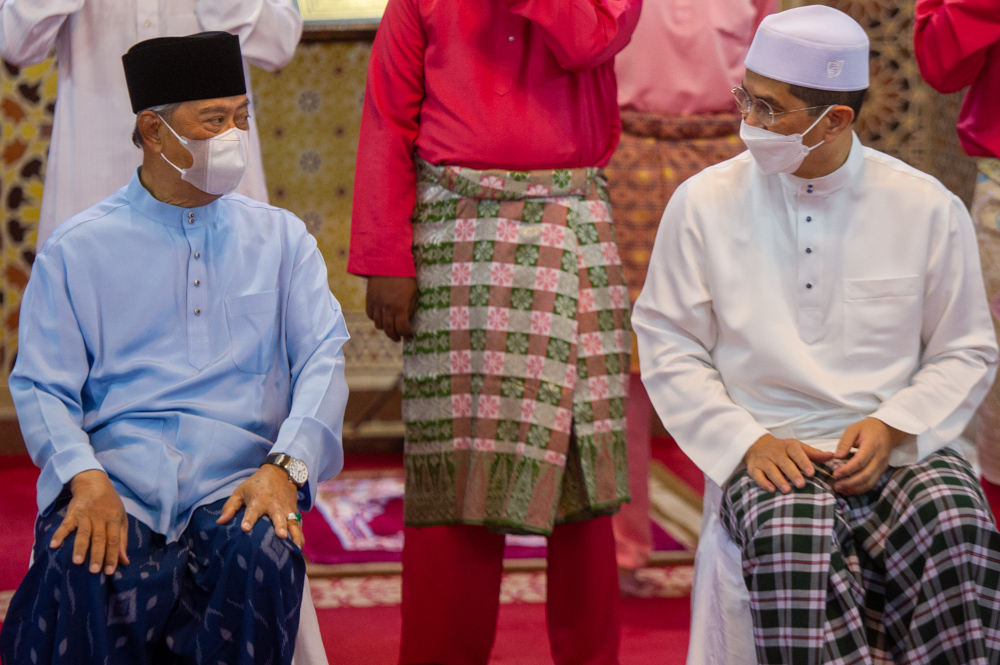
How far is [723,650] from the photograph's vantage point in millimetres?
2213

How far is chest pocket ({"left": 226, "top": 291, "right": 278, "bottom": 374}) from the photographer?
7.43 feet

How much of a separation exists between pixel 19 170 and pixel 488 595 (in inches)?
116

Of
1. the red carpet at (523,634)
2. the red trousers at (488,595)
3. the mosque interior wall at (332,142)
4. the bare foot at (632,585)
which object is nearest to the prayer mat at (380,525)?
the bare foot at (632,585)

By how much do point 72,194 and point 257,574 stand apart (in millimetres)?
1519

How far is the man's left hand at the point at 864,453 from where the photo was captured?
2.14 m

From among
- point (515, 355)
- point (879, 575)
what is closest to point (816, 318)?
point (879, 575)

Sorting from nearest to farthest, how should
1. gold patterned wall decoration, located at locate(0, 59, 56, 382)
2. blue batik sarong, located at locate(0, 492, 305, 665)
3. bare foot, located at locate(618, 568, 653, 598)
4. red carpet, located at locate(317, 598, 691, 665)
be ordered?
blue batik sarong, located at locate(0, 492, 305, 665)
red carpet, located at locate(317, 598, 691, 665)
bare foot, located at locate(618, 568, 653, 598)
gold patterned wall decoration, located at locate(0, 59, 56, 382)

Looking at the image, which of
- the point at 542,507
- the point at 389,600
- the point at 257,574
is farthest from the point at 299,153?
the point at 257,574

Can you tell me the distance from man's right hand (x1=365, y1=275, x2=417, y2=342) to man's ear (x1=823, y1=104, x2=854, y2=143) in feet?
3.16

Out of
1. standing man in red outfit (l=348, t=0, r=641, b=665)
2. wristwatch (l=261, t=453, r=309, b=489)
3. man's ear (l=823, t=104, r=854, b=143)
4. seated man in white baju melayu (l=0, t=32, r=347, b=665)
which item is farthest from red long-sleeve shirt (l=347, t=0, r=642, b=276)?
wristwatch (l=261, t=453, r=309, b=489)

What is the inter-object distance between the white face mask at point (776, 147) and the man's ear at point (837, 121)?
21mm

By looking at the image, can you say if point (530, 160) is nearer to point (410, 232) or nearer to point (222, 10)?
point (410, 232)

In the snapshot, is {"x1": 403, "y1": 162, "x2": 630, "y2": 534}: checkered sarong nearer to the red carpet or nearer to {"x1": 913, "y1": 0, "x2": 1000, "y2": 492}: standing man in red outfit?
the red carpet

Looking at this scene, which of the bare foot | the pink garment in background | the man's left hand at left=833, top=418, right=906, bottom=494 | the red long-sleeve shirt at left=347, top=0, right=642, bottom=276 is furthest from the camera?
the bare foot
